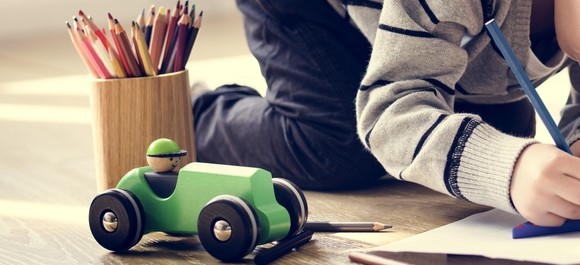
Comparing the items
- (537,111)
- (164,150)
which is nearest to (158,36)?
(164,150)

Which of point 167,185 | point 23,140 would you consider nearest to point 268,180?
point 167,185

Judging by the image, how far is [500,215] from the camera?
2.75 ft

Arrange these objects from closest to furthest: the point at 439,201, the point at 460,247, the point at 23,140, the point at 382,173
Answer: the point at 460,247
the point at 439,201
the point at 382,173
the point at 23,140

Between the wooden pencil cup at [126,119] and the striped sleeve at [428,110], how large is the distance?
0.20m

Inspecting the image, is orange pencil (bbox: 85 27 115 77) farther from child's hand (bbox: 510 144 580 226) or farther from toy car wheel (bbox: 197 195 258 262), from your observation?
child's hand (bbox: 510 144 580 226)

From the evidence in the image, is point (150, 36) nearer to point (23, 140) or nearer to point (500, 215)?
point (500, 215)

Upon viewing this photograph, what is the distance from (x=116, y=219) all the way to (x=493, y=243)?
0.30 m

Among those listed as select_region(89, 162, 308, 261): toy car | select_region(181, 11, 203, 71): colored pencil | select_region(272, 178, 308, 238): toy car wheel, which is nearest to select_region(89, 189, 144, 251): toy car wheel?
select_region(89, 162, 308, 261): toy car

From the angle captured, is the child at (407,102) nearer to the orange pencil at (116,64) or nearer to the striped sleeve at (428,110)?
the striped sleeve at (428,110)

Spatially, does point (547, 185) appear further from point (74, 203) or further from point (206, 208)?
point (74, 203)

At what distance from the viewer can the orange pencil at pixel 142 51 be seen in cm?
93

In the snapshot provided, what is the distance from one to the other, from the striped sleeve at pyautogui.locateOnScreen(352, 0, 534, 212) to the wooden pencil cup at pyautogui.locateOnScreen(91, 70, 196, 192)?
0.20 meters

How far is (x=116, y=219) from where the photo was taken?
81 cm

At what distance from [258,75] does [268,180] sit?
1.26 metres
